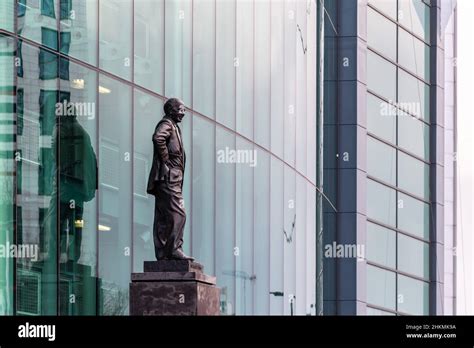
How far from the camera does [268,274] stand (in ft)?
134

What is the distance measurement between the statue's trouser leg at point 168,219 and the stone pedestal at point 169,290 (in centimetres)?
39

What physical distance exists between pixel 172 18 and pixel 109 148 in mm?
4749

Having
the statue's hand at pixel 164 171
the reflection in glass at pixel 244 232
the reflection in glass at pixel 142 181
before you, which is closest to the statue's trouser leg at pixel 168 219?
the statue's hand at pixel 164 171

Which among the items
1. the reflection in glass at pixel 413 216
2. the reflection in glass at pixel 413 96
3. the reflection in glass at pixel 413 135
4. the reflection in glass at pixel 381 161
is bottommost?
the reflection in glass at pixel 413 216

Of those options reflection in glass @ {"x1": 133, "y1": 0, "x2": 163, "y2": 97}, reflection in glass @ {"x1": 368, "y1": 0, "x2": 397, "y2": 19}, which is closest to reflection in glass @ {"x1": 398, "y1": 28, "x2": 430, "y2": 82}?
reflection in glass @ {"x1": 368, "y1": 0, "x2": 397, "y2": 19}

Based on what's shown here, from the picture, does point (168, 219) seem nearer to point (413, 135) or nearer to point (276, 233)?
point (276, 233)

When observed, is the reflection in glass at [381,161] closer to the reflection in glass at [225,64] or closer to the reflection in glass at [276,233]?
the reflection in glass at [276,233]

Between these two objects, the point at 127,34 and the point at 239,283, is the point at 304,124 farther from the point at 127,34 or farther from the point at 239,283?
the point at 127,34

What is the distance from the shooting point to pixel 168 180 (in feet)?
82.8

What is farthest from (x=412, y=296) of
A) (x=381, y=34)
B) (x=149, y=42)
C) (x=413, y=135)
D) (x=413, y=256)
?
(x=149, y=42)

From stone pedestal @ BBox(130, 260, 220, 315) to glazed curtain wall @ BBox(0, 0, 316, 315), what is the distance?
4.07 metres

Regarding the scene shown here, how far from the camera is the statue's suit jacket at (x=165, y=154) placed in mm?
25250

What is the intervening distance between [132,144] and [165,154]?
23.0 ft
